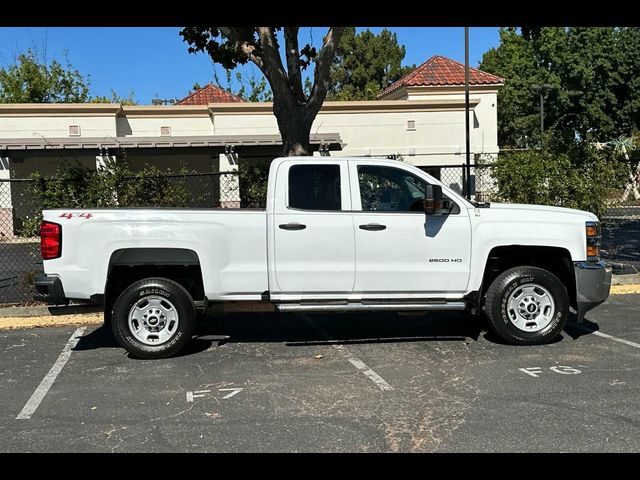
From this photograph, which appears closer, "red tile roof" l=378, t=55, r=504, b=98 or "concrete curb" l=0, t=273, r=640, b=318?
"concrete curb" l=0, t=273, r=640, b=318

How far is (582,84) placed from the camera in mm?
45844

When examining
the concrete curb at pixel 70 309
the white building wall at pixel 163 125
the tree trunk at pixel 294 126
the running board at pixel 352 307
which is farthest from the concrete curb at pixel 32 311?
the white building wall at pixel 163 125

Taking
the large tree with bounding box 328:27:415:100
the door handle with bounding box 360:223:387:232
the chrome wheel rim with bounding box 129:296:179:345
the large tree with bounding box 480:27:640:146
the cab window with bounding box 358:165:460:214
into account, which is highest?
the large tree with bounding box 328:27:415:100

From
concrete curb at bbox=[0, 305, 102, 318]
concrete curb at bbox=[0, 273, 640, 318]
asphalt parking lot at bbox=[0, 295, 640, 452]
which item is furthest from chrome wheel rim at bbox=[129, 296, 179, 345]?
concrete curb at bbox=[0, 305, 102, 318]

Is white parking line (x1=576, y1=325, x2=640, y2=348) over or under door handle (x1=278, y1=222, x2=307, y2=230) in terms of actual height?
under

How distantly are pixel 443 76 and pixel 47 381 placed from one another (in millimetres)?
26585

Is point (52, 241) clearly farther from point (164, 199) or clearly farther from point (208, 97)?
point (208, 97)

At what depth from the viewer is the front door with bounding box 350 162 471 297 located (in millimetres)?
6422

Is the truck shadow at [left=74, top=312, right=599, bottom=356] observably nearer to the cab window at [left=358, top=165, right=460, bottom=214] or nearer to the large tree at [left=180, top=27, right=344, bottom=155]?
the cab window at [left=358, top=165, right=460, bottom=214]

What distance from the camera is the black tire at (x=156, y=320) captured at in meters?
6.25

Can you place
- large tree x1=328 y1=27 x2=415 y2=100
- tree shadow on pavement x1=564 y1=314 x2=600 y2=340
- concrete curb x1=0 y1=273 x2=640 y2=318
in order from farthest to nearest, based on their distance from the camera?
large tree x1=328 y1=27 x2=415 y2=100 < concrete curb x1=0 y1=273 x2=640 y2=318 < tree shadow on pavement x1=564 y1=314 x2=600 y2=340

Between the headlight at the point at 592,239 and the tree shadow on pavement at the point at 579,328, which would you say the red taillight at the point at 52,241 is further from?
the tree shadow on pavement at the point at 579,328

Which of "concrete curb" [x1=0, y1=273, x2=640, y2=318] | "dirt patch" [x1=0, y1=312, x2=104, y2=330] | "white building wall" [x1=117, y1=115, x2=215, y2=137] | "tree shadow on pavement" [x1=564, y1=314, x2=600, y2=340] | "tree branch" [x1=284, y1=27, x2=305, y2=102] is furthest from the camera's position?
"white building wall" [x1=117, y1=115, x2=215, y2=137]

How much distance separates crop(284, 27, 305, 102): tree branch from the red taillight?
17.0 feet
